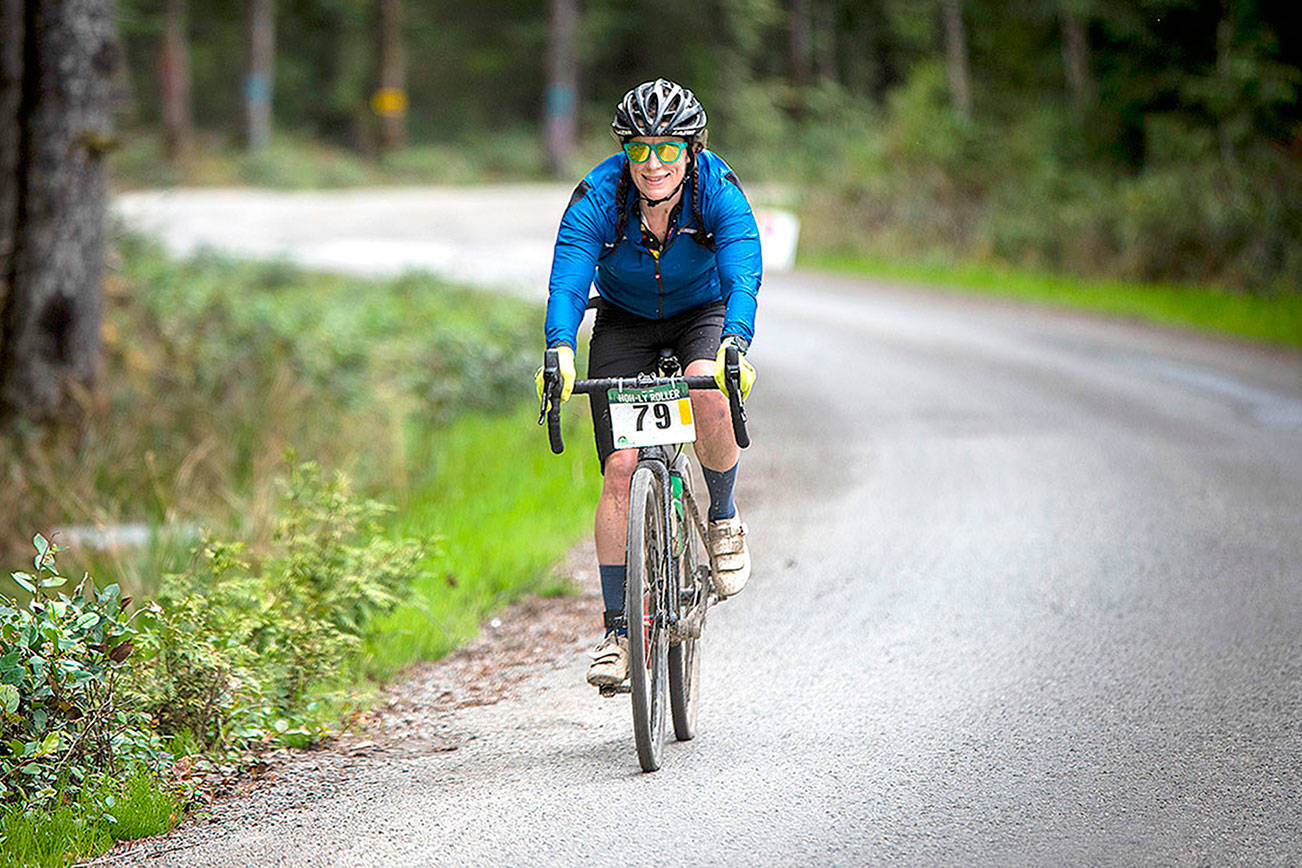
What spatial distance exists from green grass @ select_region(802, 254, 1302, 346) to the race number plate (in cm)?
1307

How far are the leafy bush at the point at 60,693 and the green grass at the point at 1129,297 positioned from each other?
14.3 metres

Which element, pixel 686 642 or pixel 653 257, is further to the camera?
pixel 686 642

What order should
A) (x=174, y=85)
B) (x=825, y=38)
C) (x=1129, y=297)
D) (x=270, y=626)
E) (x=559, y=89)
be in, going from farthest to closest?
1. (x=825, y=38)
2. (x=559, y=89)
3. (x=174, y=85)
4. (x=1129, y=297)
5. (x=270, y=626)

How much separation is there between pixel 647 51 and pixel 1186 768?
5337 cm

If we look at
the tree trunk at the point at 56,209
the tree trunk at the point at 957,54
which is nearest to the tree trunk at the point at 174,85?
the tree trunk at the point at 957,54

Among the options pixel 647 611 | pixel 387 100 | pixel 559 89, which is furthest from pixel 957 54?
Result: pixel 647 611

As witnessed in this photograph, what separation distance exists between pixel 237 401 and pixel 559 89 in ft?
115

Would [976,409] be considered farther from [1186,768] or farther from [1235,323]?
[1186,768]

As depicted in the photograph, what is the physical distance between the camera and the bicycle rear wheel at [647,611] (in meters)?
4.74

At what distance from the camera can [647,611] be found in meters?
4.89

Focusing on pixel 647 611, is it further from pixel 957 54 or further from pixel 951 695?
pixel 957 54

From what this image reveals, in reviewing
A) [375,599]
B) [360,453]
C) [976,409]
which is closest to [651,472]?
[375,599]

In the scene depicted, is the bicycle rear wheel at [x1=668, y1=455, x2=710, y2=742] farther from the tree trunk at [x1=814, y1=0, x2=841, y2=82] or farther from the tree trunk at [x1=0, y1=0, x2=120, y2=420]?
the tree trunk at [x1=814, y1=0, x2=841, y2=82]

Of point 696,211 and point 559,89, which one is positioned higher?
point 559,89
